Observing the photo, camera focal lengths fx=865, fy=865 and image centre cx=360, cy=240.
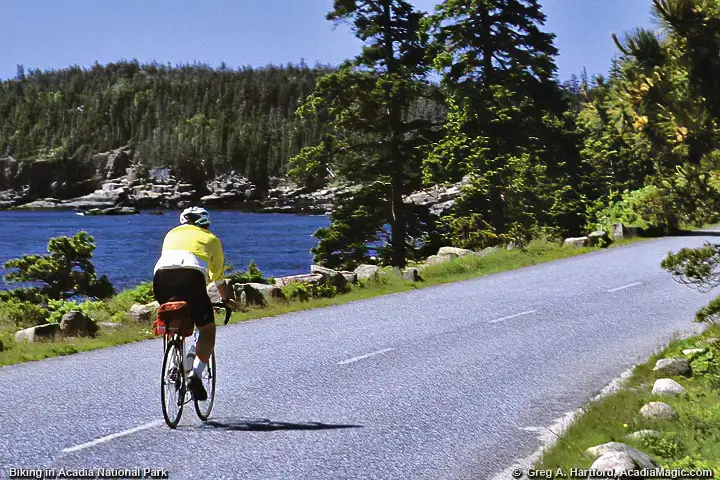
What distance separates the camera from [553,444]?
24.4 feet

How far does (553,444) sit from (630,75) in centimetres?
318

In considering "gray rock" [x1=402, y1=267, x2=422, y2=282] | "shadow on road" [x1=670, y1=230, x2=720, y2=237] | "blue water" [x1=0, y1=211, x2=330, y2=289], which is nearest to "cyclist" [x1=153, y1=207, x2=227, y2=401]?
"gray rock" [x1=402, y1=267, x2=422, y2=282]

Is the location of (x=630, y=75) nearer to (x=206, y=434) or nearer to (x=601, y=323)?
(x=206, y=434)

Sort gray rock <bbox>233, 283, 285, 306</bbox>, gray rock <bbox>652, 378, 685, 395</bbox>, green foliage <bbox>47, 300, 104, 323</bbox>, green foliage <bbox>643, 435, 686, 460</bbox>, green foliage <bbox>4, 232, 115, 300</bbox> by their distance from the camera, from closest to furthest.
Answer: green foliage <bbox>643, 435, 686, 460</bbox> → gray rock <bbox>652, 378, 685, 395</bbox> → green foliage <bbox>47, 300, 104, 323</bbox> → gray rock <bbox>233, 283, 285, 306</bbox> → green foliage <bbox>4, 232, 115, 300</bbox>

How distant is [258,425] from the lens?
8094 millimetres

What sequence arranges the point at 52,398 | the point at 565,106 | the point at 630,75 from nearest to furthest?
the point at 630,75 → the point at 52,398 → the point at 565,106

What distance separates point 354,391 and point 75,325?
606 cm

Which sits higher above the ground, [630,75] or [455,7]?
[455,7]

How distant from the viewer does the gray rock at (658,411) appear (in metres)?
7.92

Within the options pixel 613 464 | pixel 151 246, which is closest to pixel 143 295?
pixel 613 464

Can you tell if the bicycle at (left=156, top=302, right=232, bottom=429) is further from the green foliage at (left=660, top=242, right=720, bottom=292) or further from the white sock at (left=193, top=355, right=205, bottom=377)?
the green foliage at (left=660, top=242, right=720, bottom=292)

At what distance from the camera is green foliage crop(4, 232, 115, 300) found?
24562 millimetres

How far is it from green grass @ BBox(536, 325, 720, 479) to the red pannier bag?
3.28 metres

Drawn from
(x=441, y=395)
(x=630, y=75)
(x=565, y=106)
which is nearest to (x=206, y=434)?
(x=441, y=395)
